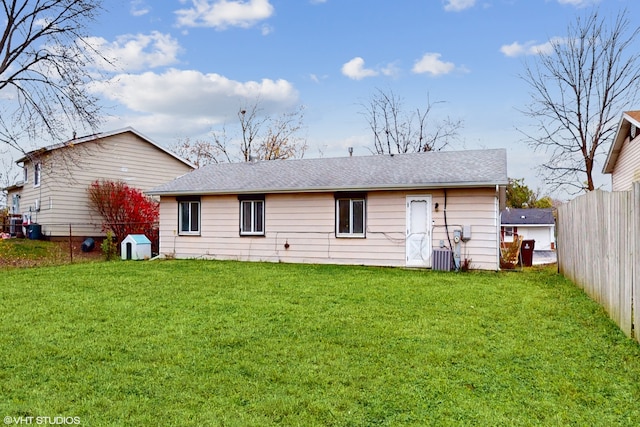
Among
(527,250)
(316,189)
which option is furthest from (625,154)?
(316,189)

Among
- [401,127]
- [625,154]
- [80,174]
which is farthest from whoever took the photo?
[401,127]

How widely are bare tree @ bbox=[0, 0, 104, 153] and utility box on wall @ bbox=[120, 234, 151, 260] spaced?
433cm

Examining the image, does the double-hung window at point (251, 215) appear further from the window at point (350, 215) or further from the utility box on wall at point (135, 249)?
the utility box on wall at point (135, 249)

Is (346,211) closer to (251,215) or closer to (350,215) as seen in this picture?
(350,215)

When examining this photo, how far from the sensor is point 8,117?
48.7 feet

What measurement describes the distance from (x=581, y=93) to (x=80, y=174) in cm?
2193

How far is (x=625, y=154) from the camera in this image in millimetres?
15602

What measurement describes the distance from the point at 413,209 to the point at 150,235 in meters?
11.0

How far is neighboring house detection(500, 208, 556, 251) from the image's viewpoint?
34.2 meters

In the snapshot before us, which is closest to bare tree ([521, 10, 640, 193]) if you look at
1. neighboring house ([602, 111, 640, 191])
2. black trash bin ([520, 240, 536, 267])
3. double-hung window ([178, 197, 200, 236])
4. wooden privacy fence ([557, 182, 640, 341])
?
neighboring house ([602, 111, 640, 191])

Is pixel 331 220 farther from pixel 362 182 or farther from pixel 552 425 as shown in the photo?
pixel 552 425

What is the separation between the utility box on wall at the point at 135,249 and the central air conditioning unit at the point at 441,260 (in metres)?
9.34

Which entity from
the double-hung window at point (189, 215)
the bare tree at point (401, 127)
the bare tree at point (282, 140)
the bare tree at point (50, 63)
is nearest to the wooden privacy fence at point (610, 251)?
the double-hung window at point (189, 215)

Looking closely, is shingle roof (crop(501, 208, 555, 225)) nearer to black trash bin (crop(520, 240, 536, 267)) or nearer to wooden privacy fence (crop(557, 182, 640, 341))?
black trash bin (crop(520, 240, 536, 267))
